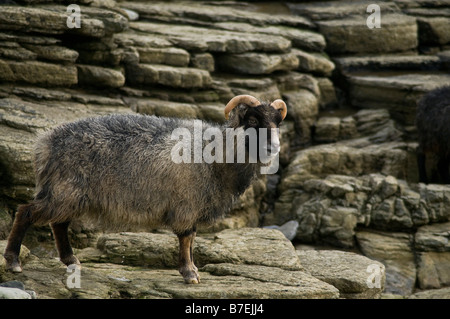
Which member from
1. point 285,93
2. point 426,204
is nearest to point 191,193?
point 426,204

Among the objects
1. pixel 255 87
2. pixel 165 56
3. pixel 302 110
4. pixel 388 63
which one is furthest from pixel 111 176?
pixel 388 63

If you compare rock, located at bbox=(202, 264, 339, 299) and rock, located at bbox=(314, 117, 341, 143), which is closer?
rock, located at bbox=(202, 264, 339, 299)

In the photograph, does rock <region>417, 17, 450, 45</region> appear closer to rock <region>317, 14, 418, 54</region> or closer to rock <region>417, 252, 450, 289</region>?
rock <region>317, 14, 418, 54</region>

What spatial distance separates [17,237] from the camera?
9047 mm

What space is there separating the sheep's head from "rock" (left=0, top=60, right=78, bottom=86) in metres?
5.69

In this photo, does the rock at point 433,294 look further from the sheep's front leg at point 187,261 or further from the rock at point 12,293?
the rock at point 12,293

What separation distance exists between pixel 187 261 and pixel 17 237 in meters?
2.35

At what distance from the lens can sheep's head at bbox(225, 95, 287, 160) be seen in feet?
30.5

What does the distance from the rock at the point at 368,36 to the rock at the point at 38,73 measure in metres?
8.52

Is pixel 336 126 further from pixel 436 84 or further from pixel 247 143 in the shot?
pixel 247 143

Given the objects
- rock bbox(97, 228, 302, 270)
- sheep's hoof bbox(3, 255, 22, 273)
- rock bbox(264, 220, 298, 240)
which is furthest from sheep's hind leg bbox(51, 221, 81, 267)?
rock bbox(264, 220, 298, 240)

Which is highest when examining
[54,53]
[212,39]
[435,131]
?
[212,39]

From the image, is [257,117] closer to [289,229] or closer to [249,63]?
[289,229]

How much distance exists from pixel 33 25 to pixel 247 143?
6.31m
